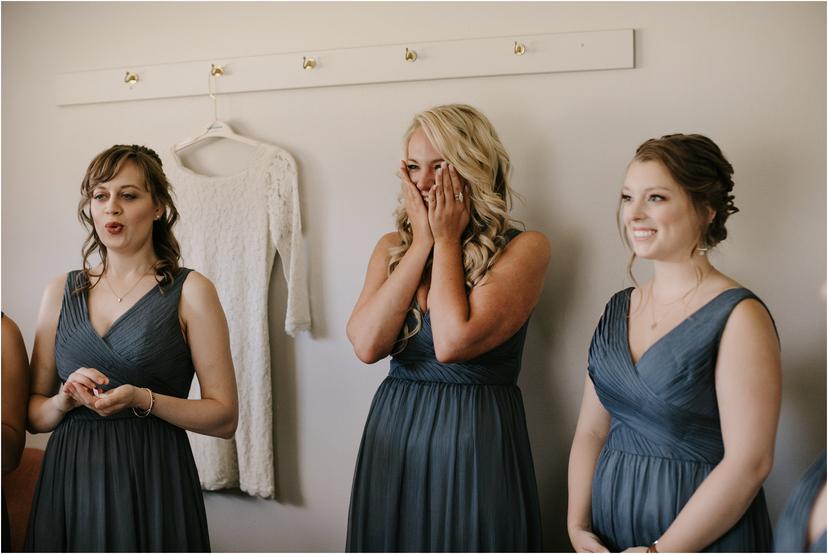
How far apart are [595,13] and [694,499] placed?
1.35 metres

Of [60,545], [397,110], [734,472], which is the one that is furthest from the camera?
[397,110]

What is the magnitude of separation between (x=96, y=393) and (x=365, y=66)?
1.23m

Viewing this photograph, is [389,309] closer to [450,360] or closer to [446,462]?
[450,360]

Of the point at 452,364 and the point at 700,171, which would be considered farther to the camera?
the point at 452,364

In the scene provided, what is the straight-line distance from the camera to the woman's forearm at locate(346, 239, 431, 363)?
6.48 feet

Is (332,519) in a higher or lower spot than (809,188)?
lower

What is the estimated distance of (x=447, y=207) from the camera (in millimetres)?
1998

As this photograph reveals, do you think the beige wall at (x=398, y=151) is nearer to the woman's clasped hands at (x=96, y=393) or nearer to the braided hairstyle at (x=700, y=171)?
the braided hairstyle at (x=700, y=171)

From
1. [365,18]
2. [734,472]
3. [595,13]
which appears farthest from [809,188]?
[365,18]

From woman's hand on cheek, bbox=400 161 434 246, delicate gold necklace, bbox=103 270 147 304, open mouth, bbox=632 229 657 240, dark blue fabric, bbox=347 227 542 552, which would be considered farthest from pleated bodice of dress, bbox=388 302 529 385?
delicate gold necklace, bbox=103 270 147 304

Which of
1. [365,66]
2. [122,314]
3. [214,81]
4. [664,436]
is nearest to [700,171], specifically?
[664,436]

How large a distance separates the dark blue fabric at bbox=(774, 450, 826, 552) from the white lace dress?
1578mm

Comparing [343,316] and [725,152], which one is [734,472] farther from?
[343,316]

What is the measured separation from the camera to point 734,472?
156 centimetres
